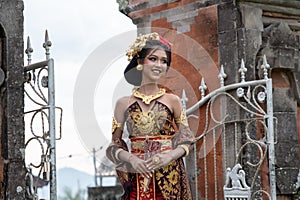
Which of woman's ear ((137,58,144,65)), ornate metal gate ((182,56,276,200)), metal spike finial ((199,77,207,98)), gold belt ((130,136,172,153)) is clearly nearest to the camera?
gold belt ((130,136,172,153))

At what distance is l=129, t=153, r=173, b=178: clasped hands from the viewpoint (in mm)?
4746

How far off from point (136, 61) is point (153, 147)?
630 mm

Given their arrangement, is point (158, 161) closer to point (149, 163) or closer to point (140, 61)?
point (149, 163)

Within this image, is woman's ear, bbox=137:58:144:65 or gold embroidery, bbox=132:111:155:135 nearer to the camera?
gold embroidery, bbox=132:111:155:135

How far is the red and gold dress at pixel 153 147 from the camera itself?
4.84 m

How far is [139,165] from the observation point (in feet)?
15.6

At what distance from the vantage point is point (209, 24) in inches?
277

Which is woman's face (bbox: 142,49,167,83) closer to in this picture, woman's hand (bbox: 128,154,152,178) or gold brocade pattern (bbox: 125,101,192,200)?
gold brocade pattern (bbox: 125,101,192,200)

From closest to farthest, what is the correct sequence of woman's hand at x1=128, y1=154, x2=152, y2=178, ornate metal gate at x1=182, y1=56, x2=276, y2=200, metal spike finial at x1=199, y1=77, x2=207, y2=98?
woman's hand at x1=128, y1=154, x2=152, y2=178 → ornate metal gate at x1=182, y1=56, x2=276, y2=200 → metal spike finial at x1=199, y1=77, x2=207, y2=98

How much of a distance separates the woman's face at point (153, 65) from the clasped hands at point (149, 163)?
1.81ft

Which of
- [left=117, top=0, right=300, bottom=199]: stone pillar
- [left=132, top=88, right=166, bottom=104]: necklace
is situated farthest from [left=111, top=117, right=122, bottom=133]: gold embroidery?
[left=117, top=0, right=300, bottom=199]: stone pillar

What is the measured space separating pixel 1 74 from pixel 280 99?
3107mm

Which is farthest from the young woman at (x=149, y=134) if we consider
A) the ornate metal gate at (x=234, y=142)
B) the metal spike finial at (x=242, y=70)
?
the metal spike finial at (x=242, y=70)

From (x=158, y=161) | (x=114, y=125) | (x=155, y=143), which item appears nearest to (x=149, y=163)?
(x=158, y=161)
